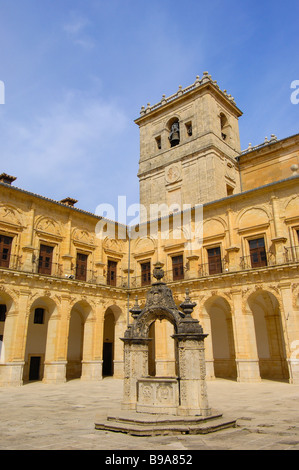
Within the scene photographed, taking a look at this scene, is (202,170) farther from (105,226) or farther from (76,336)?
(76,336)

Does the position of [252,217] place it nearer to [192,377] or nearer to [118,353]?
[118,353]

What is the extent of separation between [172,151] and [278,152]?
7852mm

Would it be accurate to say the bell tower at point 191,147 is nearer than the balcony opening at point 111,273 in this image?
No

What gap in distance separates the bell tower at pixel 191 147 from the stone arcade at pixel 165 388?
57.1 feet

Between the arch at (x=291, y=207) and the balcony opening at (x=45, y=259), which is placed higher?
the arch at (x=291, y=207)

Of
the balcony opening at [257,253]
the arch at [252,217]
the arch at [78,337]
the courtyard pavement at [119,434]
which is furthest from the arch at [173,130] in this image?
the courtyard pavement at [119,434]

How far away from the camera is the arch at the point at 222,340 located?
2231 centimetres

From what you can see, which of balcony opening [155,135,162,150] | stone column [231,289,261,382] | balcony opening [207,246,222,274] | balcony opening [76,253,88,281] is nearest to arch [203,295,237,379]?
balcony opening [207,246,222,274]

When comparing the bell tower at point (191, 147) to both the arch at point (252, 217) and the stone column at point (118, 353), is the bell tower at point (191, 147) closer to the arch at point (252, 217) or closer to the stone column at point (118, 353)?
the arch at point (252, 217)

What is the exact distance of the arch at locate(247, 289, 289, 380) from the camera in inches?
814

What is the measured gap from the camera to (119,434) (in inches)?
265

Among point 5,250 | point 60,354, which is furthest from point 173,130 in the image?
point 60,354

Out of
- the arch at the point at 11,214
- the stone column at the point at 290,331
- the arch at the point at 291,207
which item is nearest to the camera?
the stone column at the point at 290,331
